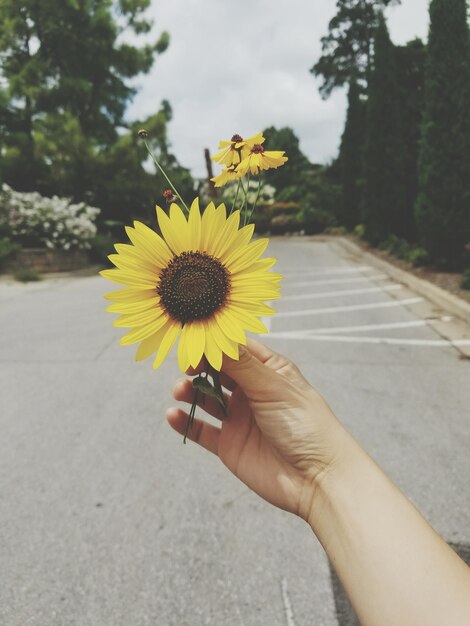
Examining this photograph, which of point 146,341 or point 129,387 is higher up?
point 146,341

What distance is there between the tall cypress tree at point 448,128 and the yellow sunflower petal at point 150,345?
969cm

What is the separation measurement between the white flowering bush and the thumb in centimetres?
1263

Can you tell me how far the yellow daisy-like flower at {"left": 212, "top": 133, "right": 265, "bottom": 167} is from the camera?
959 millimetres

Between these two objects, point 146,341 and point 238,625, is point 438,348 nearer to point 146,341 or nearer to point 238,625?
point 238,625

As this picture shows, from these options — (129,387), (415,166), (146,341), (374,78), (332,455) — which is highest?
(374,78)

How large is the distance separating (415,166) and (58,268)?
11107 millimetres

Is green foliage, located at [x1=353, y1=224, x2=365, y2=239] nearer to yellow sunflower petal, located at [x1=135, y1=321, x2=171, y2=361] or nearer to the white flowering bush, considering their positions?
the white flowering bush

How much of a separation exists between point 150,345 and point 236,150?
458mm

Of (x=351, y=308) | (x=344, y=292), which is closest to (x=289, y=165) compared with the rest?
(x=344, y=292)

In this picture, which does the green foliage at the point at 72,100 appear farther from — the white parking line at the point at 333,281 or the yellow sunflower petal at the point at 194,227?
the yellow sunflower petal at the point at 194,227

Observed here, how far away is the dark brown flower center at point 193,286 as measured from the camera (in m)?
0.90

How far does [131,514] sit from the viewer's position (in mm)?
2492

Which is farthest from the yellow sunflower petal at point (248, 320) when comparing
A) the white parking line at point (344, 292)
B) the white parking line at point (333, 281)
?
the white parking line at point (333, 281)

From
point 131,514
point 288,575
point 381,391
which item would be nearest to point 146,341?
point 288,575
